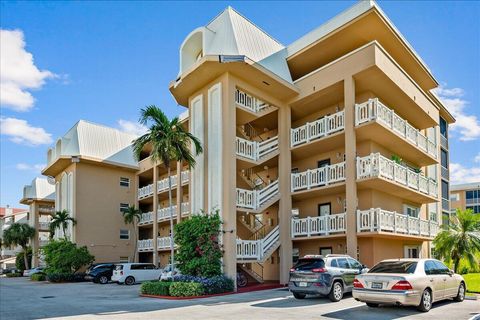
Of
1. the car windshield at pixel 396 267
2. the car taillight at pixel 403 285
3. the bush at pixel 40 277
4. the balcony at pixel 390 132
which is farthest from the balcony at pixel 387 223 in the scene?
the bush at pixel 40 277

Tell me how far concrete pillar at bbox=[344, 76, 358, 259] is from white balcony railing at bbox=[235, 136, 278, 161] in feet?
15.6

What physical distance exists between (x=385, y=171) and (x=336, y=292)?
24.8ft

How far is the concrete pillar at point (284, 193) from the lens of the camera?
23.3m

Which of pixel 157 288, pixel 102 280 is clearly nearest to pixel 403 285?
pixel 157 288

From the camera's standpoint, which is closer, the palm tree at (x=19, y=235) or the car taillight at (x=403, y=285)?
the car taillight at (x=403, y=285)

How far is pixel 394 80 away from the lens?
21.8m

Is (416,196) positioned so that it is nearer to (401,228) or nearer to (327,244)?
(401,228)

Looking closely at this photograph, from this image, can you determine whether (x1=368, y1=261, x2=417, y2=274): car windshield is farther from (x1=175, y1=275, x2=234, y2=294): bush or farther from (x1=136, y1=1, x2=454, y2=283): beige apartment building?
(x1=175, y1=275, x2=234, y2=294): bush

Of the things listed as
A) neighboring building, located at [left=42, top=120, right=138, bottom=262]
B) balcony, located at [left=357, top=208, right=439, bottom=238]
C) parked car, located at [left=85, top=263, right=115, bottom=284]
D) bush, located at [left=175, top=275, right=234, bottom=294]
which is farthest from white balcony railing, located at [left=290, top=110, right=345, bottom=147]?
neighboring building, located at [left=42, top=120, right=138, bottom=262]

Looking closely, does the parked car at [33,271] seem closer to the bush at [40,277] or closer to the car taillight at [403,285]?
the bush at [40,277]

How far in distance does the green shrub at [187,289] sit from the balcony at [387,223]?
780 cm

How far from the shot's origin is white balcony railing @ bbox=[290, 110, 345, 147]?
2214 centimetres

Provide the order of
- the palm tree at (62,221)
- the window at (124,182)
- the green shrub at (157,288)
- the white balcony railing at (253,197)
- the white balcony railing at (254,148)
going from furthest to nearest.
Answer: the window at (124,182) → the palm tree at (62,221) → the white balcony railing at (254,148) → the white balcony railing at (253,197) → the green shrub at (157,288)

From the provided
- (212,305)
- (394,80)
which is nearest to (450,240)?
(394,80)
